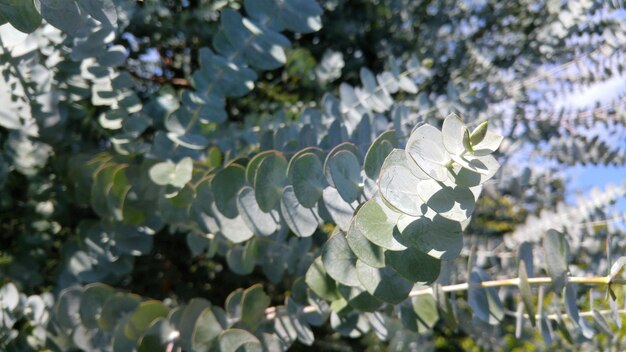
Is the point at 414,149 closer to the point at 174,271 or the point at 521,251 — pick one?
the point at 521,251

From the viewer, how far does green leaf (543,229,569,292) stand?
572 mm

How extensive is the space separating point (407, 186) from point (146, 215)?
540 millimetres

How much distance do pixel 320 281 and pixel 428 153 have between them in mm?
254

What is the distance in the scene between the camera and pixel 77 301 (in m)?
0.79

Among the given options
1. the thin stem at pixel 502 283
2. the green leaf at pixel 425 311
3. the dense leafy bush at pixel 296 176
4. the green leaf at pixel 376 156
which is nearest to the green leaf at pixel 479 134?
the dense leafy bush at pixel 296 176

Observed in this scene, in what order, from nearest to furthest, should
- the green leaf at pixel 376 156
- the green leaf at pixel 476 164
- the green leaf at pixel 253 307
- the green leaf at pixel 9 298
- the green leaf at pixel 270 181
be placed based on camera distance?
the green leaf at pixel 476 164
the green leaf at pixel 376 156
the green leaf at pixel 270 181
the green leaf at pixel 253 307
the green leaf at pixel 9 298

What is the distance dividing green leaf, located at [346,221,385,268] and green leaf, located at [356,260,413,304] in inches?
1.5

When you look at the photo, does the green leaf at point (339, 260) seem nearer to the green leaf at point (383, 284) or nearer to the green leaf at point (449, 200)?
the green leaf at point (383, 284)

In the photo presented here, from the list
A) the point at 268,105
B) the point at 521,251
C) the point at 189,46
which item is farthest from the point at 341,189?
the point at 189,46

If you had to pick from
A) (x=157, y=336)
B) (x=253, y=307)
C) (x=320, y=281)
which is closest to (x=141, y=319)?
(x=157, y=336)

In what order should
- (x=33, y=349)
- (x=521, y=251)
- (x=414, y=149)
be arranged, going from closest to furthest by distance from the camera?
(x=414, y=149) → (x=521, y=251) → (x=33, y=349)

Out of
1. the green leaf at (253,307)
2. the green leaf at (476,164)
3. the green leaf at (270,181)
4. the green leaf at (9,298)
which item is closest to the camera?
the green leaf at (476,164)

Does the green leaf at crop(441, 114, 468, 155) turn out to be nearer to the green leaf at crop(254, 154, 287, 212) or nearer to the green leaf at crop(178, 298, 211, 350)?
the green leaf at crop(254, 154, 287, 212)

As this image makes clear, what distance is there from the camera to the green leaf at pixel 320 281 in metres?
0.63
